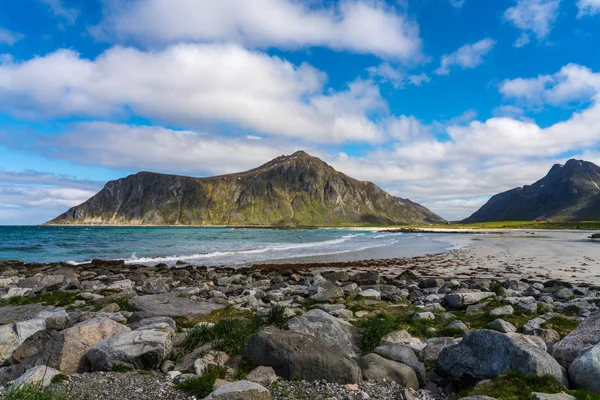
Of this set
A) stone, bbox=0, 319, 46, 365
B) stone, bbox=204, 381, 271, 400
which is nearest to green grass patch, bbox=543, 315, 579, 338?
stone, bbox=204, 381, 271, 400

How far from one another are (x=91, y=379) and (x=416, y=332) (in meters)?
8.88

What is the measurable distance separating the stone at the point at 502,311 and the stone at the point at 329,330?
6175 mm

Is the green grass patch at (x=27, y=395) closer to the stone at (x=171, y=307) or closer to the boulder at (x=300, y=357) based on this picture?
Answer: the boulder at (x=300, y=357)

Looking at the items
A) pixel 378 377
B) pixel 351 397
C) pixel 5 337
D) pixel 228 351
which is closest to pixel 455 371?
pixel 378 377

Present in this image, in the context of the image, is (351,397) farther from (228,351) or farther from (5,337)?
(5,337)

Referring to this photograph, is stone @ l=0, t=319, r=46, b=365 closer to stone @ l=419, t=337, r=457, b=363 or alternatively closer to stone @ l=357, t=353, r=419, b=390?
stone @ l=357, t=353, r=419, b=390

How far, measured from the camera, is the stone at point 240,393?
244 inches

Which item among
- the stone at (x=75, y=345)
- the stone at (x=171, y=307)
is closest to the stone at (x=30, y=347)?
the stone at (x=75, y=345)

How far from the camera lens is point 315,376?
298 inches

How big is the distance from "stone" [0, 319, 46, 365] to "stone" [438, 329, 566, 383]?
10583 millimetres

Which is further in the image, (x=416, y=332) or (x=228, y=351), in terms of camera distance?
(x=416, y=332)

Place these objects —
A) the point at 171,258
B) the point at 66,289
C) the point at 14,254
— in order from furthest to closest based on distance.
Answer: the point at 14,254 → the point at 171,258 → the point at 66,289

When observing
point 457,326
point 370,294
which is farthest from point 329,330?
point 370,294

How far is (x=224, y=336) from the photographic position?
355 inches
